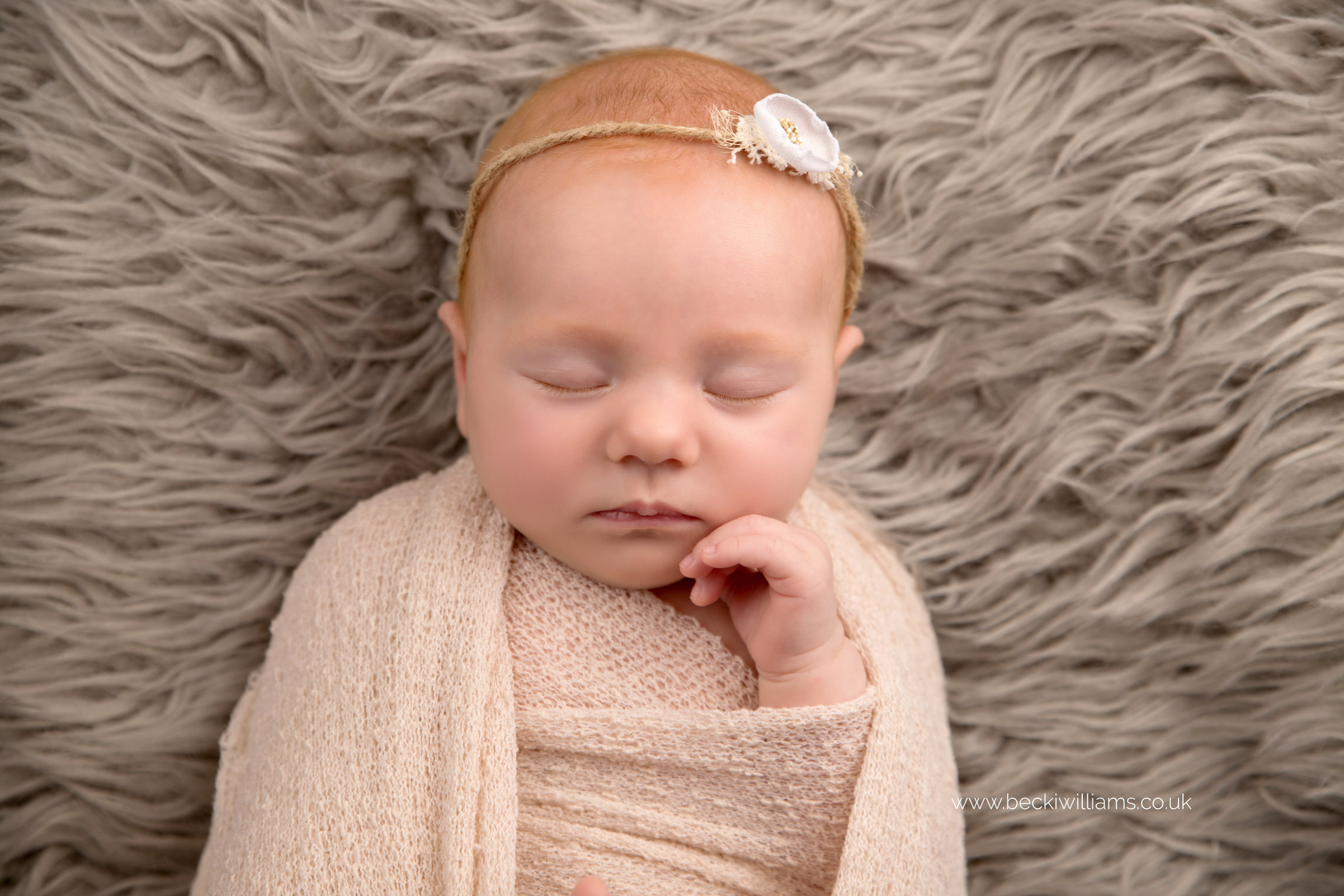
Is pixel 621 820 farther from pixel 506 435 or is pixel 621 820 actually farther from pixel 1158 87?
pixel 1158 87

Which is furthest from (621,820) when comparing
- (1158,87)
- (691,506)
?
(1158,87)

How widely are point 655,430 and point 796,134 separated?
1.11 ft

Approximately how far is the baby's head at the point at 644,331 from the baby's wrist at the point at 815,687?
15 cm

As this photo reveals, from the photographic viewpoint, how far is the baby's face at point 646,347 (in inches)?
34.9

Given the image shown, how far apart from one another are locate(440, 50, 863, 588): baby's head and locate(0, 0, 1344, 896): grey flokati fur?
289 millimetres

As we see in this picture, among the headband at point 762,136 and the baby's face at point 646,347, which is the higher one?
the headband at point 762,136

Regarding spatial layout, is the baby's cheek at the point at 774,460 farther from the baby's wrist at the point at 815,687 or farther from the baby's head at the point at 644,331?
the baby's wrist at the point at 815,687

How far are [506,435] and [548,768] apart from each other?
36 centimetres

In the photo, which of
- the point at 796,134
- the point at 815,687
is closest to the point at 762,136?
the point at 796,134

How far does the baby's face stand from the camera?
2.91ft

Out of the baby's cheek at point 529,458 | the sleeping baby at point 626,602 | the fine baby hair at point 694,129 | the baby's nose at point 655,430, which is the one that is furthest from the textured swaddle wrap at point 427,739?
the fine baby hair at point 694,129

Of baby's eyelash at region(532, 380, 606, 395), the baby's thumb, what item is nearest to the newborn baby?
baby's eyelash at region(532, 380, 606, 395)

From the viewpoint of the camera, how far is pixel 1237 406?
46.4 inches

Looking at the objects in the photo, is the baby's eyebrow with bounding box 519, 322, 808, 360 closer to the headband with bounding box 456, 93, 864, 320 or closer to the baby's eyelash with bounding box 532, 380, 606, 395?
the baby's eyelash with bounding box 532, 380, 606, 395
